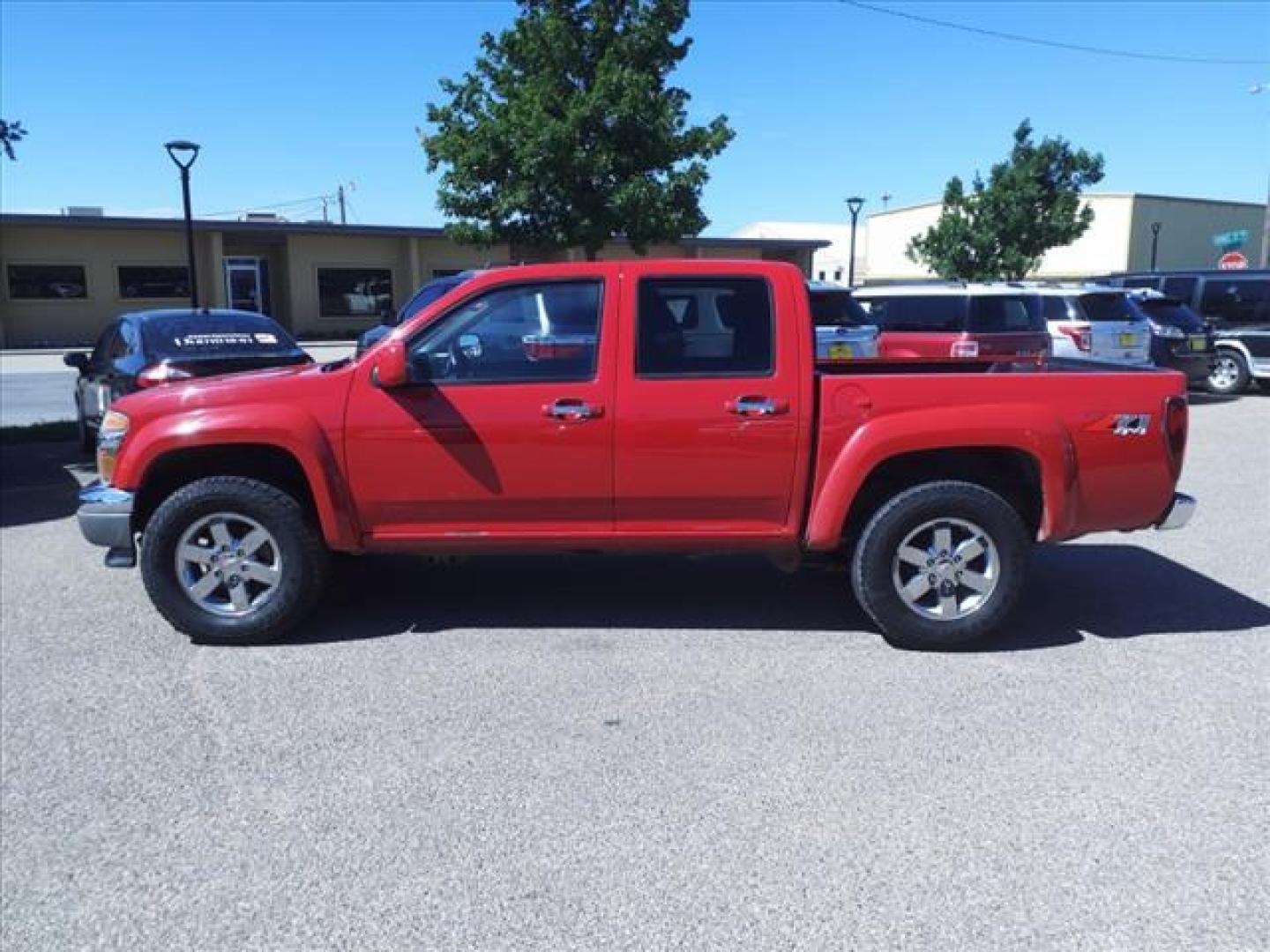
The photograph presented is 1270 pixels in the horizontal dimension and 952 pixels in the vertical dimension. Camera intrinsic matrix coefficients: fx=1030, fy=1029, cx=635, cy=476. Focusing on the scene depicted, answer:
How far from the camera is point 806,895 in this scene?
298 centimetres

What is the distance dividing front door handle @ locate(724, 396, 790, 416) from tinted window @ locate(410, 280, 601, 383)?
2.28 ft

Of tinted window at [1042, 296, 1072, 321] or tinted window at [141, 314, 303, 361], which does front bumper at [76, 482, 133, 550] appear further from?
tinted window at [1042, 296, 1072, 321]

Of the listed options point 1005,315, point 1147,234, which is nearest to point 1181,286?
point 1005,315

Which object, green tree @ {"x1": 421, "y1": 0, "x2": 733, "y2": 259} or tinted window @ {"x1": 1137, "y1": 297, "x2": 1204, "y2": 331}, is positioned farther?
green tree @ {"x1": 421, "y1": 0, "x2": 733, "y2": 259}

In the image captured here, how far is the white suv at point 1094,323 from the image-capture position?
13.1 m

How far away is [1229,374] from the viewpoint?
17109 mm

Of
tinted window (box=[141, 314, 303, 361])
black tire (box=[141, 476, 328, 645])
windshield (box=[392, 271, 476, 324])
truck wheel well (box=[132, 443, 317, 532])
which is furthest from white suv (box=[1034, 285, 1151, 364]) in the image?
black tire (box=[141, 476, 328, 645])

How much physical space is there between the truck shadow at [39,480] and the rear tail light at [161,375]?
1.22m

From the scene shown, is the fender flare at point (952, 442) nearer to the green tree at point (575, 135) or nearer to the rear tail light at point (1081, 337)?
the rear tail light at point (1081, 337)

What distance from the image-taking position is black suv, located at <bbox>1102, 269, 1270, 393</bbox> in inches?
656

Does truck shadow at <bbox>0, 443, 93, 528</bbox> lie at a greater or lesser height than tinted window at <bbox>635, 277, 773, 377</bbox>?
lesser

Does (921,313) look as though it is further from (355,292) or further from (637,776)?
(355,292)

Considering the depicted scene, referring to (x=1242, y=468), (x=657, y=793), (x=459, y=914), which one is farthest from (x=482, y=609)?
(x=1242, y=468)

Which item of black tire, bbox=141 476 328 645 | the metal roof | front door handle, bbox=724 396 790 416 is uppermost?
the metal roof
